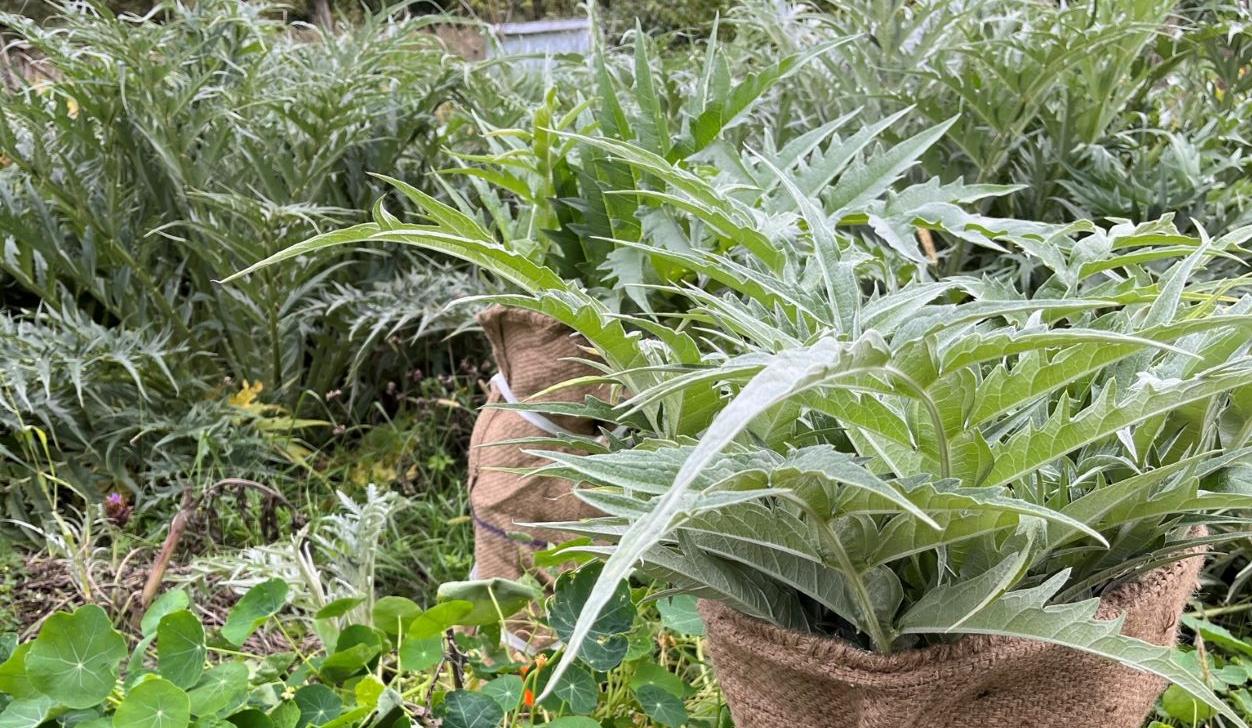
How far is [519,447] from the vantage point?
1104 mm

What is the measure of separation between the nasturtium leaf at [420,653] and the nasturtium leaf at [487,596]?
0.03 meters

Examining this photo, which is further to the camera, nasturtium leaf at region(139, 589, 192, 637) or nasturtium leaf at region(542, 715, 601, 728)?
nasturtium leaf at region(139, 589, 192, 637)

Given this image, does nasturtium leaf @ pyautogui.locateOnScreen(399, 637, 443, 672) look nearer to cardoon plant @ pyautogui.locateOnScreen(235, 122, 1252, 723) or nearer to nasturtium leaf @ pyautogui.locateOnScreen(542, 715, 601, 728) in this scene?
nasturtium leaf @ pyautogui.locateOnScreen(542, 715, 601, 728)

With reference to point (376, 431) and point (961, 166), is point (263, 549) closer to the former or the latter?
point (376, 431)

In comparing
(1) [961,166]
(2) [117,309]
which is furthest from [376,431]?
(1) [961,166]

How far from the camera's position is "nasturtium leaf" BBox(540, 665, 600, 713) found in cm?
79

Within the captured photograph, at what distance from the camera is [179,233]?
1968mm

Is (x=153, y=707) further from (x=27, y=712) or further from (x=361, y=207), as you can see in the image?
(x=361, y=207)

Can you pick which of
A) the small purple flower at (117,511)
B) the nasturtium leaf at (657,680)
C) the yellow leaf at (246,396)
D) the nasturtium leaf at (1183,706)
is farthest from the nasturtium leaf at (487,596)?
A: the yellow leaf at (246,396)

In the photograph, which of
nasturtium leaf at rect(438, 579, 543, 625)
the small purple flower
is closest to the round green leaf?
nasturtium leaf at rect(438, 579, 543, 625)

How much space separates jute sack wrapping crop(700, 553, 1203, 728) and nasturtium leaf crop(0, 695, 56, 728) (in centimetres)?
52

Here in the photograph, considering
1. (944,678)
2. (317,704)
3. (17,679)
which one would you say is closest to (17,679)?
(17,679)

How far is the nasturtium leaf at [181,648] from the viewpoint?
0.82 meters

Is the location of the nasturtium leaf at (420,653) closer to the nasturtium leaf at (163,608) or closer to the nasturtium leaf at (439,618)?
the nasturtium leaf at (439,618)
